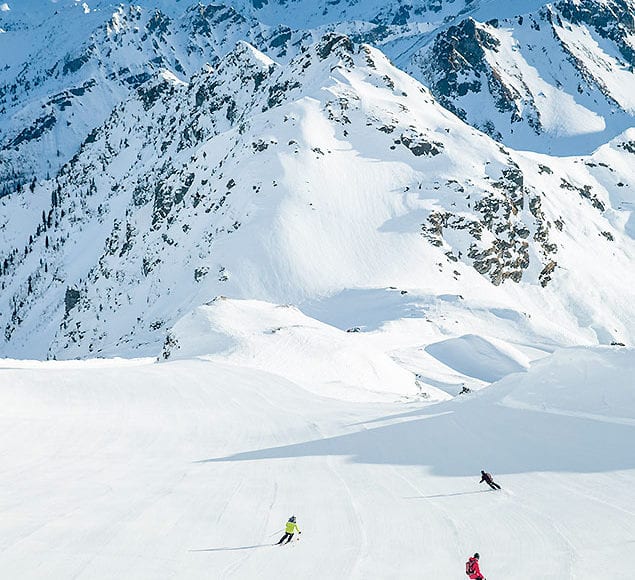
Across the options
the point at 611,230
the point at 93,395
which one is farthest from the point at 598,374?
the point at 611,230

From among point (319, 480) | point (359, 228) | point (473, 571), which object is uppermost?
point (473, 571)

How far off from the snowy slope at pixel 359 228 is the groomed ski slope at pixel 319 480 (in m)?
34.8

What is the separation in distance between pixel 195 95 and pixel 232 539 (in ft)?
554

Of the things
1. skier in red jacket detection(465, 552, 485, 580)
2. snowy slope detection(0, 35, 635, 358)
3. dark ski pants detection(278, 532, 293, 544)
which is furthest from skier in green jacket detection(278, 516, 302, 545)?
snowy slope detection(0, 35, 635, 358)

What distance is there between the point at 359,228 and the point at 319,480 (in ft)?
218

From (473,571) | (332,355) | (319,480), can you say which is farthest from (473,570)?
(332,355)

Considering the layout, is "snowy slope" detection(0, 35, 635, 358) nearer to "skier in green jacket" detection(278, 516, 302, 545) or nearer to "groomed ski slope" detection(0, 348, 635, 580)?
"groomed ski slope" detection(0, 348, 635, 580)

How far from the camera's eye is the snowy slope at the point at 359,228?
7425cm

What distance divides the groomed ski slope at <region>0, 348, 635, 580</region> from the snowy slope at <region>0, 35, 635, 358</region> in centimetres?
3481

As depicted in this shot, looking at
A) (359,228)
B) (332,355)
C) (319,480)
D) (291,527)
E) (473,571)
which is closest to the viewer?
(473,571)

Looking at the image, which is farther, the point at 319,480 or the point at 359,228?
the point at 359,228

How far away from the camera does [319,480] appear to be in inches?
691

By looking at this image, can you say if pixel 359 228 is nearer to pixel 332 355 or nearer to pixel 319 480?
pixel 332 355

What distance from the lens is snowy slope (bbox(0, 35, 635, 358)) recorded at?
74.2 m
